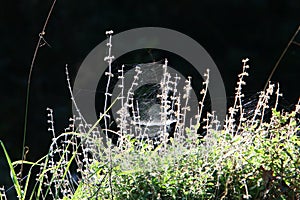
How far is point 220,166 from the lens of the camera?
75.0 inches

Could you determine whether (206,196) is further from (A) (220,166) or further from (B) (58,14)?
(B) (58,14)

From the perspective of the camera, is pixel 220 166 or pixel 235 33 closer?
pixel 220 166

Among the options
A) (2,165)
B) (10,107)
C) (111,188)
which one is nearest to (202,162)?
(111,188)

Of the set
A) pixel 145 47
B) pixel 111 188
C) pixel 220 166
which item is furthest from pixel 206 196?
pixel 145 47

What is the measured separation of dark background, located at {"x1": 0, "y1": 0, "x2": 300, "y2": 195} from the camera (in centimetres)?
536

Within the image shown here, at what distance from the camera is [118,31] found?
565 cm

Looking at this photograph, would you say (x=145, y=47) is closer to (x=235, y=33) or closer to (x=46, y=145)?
(x=46, y=145)

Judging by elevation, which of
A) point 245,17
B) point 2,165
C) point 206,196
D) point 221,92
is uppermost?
point 245,17

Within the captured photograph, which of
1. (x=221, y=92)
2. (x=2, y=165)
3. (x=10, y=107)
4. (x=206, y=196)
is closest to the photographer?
(x=206, y=196)

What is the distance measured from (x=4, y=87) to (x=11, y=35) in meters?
0.60

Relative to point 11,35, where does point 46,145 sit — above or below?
below

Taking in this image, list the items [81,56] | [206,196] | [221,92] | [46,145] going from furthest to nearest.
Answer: [81,56] → [46,145] → [221,92] → [206,196]

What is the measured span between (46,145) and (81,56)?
4.04ft

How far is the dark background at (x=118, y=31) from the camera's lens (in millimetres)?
5363
